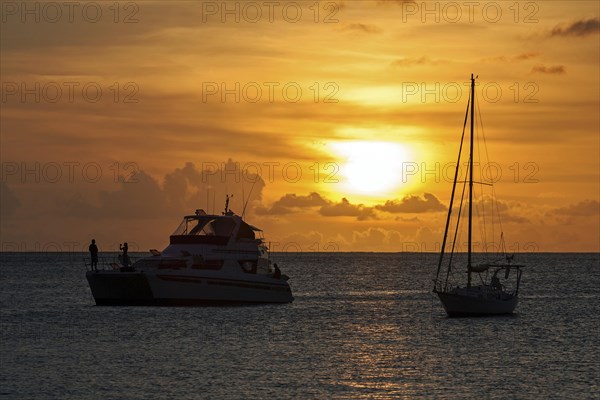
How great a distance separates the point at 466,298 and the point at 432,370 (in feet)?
76.5

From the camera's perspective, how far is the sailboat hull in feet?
235

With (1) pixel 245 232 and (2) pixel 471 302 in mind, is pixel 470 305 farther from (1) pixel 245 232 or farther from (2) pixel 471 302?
(1) pixel 245 232

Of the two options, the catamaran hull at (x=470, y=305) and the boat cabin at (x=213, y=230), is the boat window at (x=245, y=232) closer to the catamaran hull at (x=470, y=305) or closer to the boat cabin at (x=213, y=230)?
the boat cabin at (x=213, y=230)

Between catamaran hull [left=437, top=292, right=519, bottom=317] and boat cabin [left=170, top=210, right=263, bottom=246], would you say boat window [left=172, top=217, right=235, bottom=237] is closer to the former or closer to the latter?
boat cabin [left=170, top=210, right=263, bottom=246]

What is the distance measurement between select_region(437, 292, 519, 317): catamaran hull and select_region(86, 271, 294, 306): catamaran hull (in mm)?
15151

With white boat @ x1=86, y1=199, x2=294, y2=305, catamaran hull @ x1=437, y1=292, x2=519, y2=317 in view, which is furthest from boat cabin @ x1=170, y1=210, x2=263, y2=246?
catamaran hull @ x1=437, y1=292, x2=519, y2=317

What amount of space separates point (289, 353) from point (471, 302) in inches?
828

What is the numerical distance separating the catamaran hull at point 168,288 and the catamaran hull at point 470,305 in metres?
15.2

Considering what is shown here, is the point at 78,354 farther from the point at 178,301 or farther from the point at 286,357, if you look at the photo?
the point at 178,301

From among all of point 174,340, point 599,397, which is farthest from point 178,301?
point 599,397

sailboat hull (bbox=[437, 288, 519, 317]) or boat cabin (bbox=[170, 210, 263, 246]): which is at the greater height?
boat cabin (bbox=[170, 210, 263, 246])

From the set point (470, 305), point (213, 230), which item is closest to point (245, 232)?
point (213, 230)

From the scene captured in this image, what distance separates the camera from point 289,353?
179 feet

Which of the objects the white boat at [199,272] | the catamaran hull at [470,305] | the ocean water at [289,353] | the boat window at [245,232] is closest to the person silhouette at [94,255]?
the white boat at [199,272]
